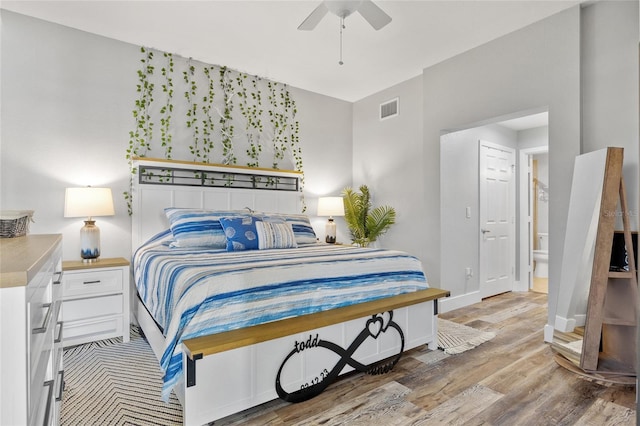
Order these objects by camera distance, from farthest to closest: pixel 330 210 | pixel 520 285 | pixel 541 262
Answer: pixel 541 262 → pixel 520 285 → pixel 330 210

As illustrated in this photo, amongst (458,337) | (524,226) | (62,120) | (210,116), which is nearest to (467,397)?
(458,337)

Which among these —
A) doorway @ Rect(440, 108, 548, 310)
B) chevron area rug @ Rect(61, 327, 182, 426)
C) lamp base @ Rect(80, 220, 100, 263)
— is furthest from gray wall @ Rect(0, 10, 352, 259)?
doorway @ Rect(440, 108, 548, 310)

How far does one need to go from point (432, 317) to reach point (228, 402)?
1678mm

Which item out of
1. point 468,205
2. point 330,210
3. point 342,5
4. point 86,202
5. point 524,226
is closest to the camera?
point 342,5

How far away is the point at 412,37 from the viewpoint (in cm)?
336

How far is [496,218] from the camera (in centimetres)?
471

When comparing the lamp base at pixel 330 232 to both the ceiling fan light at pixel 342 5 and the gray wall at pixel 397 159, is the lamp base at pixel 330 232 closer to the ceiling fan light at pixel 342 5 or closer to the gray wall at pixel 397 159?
the gray wall at pixel 397 159

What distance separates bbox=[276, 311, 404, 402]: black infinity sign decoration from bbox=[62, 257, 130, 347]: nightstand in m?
1.84

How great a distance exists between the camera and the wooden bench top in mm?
1651

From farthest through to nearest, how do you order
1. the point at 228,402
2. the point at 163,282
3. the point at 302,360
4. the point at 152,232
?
the point at 152,232 < the point at 163,282 < the point at 302,360 < the point at 228,402

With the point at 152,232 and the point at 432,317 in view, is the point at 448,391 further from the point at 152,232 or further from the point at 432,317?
the point at 152,232

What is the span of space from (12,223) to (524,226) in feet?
18.7

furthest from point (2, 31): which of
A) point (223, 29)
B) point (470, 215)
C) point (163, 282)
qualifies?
point (470, 215)

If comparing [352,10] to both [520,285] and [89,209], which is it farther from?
[520,285]
